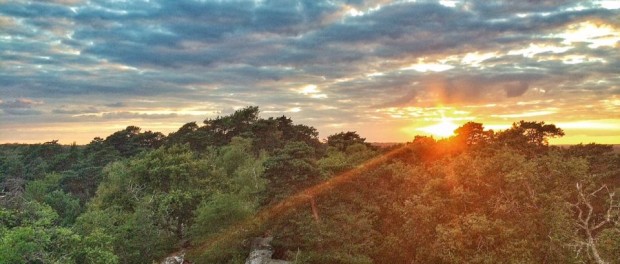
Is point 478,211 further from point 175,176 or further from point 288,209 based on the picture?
point 175,176

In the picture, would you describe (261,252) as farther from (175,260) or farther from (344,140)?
(344,140)

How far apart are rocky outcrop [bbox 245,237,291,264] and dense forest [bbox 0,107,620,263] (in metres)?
1.12

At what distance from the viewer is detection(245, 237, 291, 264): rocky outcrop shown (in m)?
36.9

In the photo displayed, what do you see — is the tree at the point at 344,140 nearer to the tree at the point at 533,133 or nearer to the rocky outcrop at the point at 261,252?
the tree at the point at 533,133

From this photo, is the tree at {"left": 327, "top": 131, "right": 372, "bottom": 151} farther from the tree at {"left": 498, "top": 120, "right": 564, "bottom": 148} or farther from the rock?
the rock

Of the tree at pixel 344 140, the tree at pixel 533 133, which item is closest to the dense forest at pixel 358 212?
the tree at pixel 533 133

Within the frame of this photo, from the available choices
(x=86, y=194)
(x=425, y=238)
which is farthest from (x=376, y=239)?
(x=86, y=194)

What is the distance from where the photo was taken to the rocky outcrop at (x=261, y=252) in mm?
36938

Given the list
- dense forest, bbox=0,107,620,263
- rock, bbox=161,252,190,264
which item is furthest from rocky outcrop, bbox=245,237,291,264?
rock, bbox=161,252,190,264

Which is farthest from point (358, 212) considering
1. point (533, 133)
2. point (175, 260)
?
point (533, 133)

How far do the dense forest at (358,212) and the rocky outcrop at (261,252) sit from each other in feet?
3.66

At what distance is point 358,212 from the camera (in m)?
40.5

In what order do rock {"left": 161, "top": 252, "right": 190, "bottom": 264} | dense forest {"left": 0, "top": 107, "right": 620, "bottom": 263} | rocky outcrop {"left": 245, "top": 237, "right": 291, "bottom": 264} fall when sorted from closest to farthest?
dense forest {"left": 0, "top": 107, "right": 620, "bottom": 263} < rocky outcrop {"left": 245, "top": 237, "right": 291, "bottom": 264} < rock {"left": 161, "top": 252, "right": 190, "bottom": 264}

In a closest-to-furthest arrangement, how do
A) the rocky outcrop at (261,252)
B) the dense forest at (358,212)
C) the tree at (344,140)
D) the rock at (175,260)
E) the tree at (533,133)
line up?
the dense forest at (358,212), the rocky outcrop at (261,252), the rock at (175,260), the tree at (533,133), the tree at (344,140)
